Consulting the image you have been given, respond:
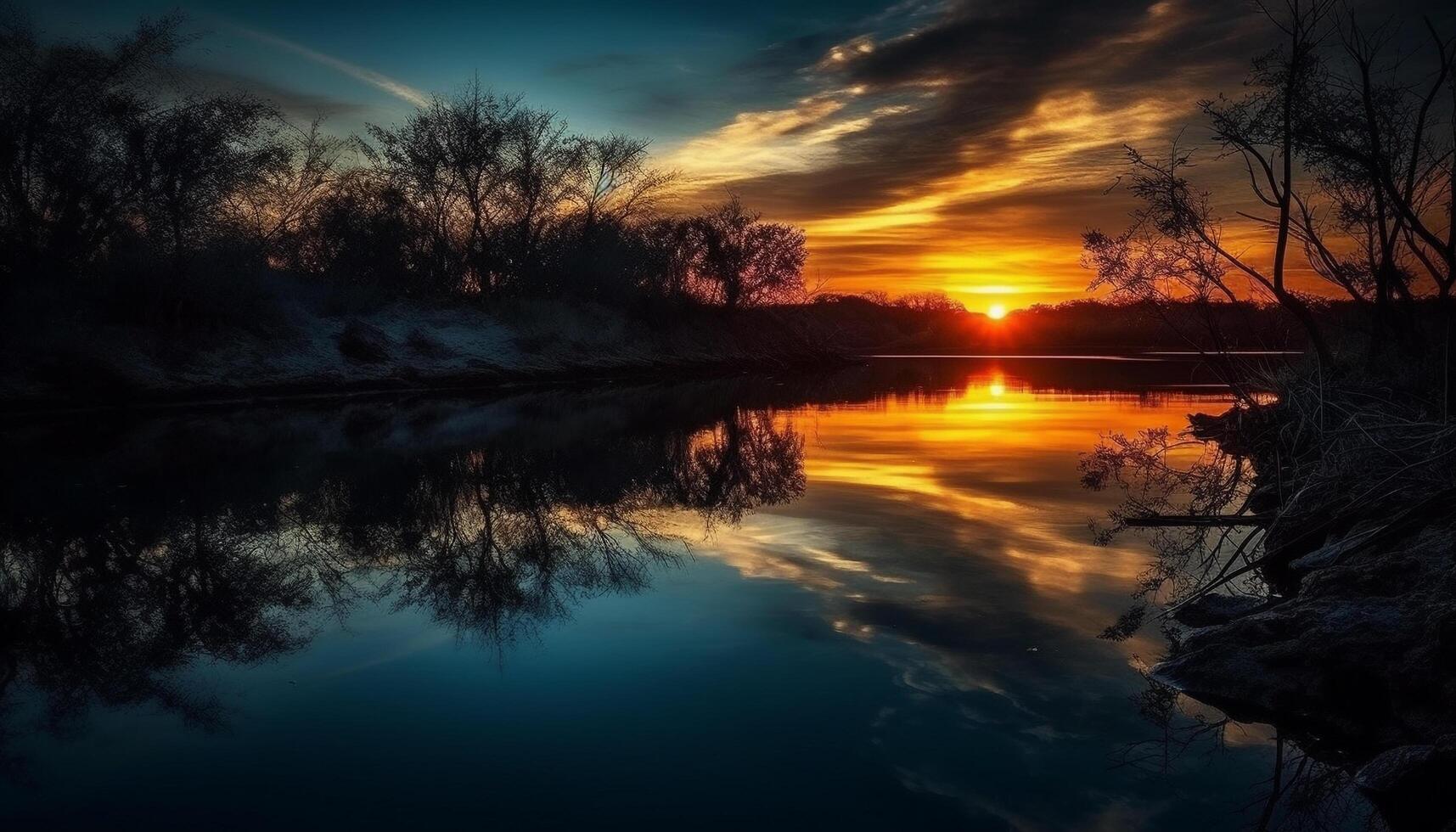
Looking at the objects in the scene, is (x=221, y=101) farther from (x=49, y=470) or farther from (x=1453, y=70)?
(x=1453, y=70)

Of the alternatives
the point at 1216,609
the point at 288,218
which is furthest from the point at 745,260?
the point at 1216,609

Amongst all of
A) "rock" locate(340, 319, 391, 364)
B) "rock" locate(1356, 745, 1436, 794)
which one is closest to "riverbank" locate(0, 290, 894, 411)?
"rock" locate(340, 319, 391, 364)

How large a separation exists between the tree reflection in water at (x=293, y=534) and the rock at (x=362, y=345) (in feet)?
49.0

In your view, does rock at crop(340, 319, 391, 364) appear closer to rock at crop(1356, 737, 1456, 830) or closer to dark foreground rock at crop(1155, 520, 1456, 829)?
dark foreground rock at crop(1155, 520, 1456, 829)

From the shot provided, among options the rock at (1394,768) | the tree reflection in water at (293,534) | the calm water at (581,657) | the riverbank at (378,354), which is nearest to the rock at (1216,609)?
the calm water at (581,657)

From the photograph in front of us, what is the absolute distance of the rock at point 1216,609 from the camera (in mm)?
7566

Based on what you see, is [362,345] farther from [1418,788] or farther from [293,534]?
[1418,788]

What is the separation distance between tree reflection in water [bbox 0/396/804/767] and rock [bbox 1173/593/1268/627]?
4727 millimetres

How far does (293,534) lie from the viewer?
11273mm

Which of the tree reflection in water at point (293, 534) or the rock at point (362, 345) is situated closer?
the tree reflection in water at point (293, 534)

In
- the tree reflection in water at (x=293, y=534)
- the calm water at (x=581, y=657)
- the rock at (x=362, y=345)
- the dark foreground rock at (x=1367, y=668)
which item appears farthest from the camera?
the rock at (x=362, y=345)

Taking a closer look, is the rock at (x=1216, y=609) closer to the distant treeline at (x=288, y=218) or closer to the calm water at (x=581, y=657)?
the calm water at (x=581, y=657)

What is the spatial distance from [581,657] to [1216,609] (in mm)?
4949

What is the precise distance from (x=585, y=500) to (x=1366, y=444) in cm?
902
